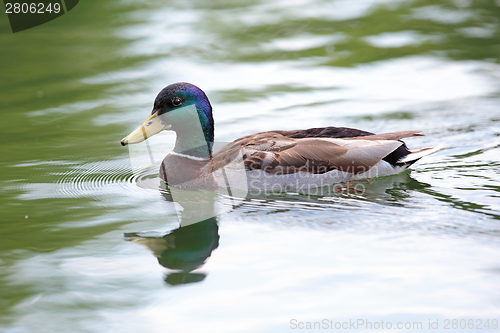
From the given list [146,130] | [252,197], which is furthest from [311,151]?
[146,130]

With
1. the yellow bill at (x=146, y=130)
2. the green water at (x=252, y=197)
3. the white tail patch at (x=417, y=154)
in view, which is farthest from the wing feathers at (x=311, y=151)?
the yellow bill at (x=146, y=130)

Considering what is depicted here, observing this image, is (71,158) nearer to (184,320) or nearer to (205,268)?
(205,268)

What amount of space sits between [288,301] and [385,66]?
6.95 m

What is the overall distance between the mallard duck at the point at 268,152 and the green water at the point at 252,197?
0.23m

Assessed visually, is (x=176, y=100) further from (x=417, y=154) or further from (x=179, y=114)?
(x=417, y=154)

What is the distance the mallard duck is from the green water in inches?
9.0

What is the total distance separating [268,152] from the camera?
5.70 m

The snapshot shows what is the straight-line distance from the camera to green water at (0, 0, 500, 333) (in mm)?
3840

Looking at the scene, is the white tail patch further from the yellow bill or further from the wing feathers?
the yellow bill

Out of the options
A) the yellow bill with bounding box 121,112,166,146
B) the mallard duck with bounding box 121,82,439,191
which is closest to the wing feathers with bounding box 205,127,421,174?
the mallard duck with bounding box 121,82,439,191

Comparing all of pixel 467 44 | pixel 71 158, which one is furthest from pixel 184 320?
pixel 467 44

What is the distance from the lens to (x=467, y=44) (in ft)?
35.1

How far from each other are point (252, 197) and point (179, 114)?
1.19 m

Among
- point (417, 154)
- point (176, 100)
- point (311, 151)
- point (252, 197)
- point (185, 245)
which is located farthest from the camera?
point (417, 154)
